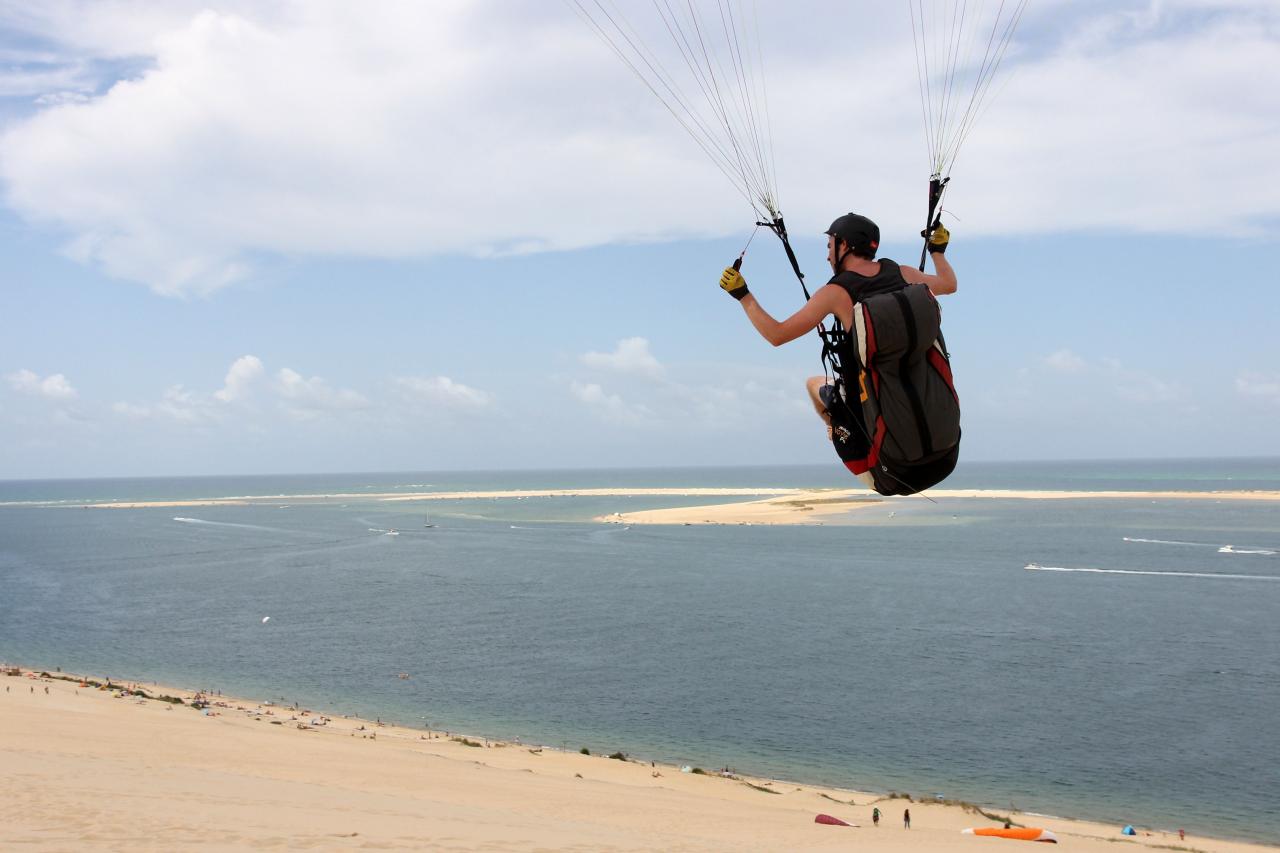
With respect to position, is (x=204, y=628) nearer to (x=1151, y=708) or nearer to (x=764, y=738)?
(x=764, y=738)

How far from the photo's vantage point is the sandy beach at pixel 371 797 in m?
14.3

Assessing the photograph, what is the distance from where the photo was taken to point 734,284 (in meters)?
5.31

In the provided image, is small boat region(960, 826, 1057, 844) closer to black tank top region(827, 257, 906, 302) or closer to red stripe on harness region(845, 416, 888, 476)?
red stripe on harness region(845, 416, 888, 476)

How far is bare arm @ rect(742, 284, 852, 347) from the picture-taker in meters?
5.21

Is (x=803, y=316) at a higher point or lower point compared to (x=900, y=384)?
higher

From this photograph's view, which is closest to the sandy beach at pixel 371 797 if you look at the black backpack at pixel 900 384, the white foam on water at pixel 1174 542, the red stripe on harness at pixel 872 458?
the red stripe on harness at pixel 872 458

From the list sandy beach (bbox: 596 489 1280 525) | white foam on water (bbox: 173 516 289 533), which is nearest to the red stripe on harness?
A: sandy beach (bbox: 596 489 1280 525)

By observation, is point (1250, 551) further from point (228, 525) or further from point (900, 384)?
point (228, 525)

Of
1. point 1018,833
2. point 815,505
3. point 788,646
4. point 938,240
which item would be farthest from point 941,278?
point 815,505

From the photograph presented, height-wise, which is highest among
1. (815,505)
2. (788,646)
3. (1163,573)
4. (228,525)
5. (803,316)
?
(803,316)

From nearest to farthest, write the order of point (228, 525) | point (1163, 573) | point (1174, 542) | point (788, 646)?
point (788, 646), point (1163, 573), point (1174, 542), point (228, 525)

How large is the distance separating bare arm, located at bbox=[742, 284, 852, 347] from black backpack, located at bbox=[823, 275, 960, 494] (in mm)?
91

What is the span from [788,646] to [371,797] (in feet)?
80.6

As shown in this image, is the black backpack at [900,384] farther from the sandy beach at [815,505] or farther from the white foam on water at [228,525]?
the white foam on water at [228,525]
